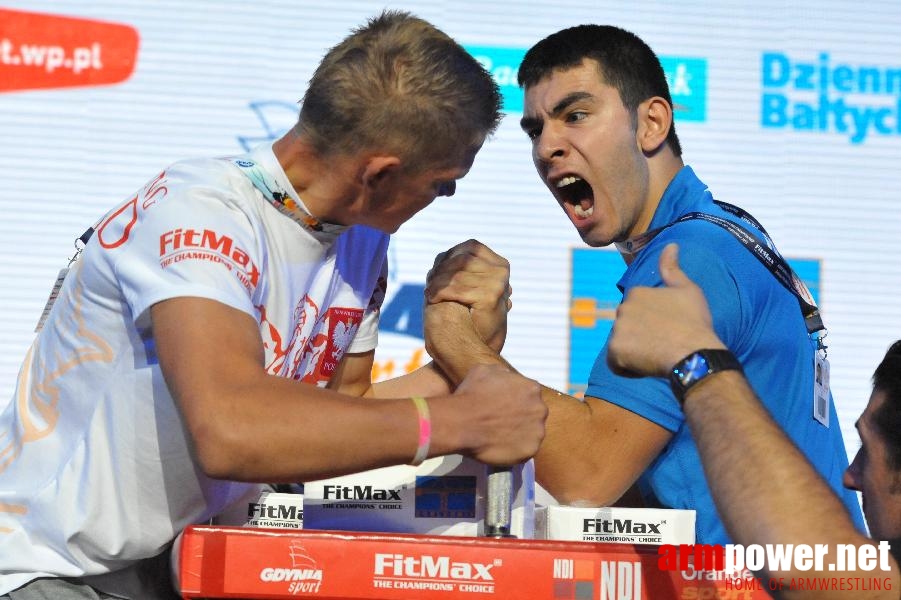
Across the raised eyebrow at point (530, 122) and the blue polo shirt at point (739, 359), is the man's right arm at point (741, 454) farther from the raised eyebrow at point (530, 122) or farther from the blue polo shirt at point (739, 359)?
the raised eyebrow at point (530, 122)

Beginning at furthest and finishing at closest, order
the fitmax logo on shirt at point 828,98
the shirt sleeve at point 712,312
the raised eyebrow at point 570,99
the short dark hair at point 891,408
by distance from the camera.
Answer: the fitmax logo on shirt at point 828,98, the raised eyebrow at point 570,99, the shirt sleeve at point 712,312, the short dark hair at point 891,408

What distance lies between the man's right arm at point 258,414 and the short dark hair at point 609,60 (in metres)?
1.36

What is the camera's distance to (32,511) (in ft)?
5.30

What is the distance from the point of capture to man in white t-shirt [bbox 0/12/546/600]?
4.72 feet

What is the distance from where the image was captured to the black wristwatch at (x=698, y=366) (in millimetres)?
1360

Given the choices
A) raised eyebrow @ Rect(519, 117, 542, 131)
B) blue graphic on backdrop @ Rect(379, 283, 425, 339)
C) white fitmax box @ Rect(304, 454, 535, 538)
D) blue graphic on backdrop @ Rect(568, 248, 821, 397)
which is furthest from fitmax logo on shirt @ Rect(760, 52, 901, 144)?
white fitmax box @ Rect(304, 454, 535, 538)

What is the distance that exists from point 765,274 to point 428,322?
2.31 feet

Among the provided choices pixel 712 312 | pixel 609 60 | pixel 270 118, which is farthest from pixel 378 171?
pixel 270 118

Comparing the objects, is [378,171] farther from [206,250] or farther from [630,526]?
[630,526]

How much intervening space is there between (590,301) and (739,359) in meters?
2.93

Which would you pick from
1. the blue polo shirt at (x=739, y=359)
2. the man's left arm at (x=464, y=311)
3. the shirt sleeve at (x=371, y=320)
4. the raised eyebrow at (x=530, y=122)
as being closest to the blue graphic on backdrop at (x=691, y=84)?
the raised eyebrow at (x=530, y=122)

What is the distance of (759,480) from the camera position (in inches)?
50.3

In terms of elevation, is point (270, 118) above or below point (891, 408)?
above

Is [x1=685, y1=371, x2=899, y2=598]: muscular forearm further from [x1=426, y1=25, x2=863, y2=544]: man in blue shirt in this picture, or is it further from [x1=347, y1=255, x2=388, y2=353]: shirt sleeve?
[x1=347, y1=255, x2=388, y2=353]: shirt sleeve
